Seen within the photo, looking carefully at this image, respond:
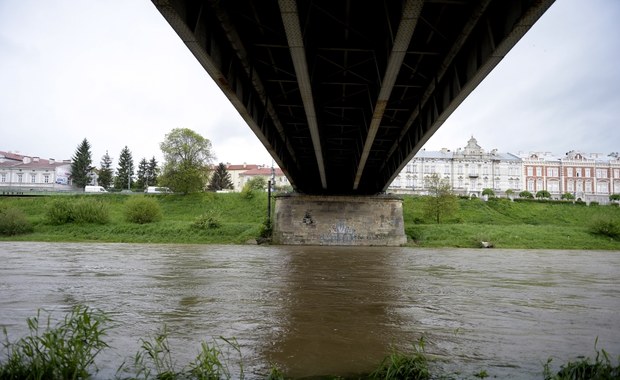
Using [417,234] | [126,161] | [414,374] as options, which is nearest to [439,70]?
[414,374]

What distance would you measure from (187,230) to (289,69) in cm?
2553

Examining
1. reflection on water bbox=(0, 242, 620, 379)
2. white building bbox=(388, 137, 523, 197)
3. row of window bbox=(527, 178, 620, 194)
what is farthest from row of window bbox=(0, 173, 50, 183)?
row of window bbox=(527, 178, 620, 194)

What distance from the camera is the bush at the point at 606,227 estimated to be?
34750 millimetres

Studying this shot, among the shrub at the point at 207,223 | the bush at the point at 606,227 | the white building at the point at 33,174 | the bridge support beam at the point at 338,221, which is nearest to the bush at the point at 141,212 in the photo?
the shrub at the point at 207,223

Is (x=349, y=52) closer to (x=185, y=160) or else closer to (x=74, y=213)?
(x=74, y=213)

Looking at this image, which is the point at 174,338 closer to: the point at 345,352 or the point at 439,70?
the point at 345,352

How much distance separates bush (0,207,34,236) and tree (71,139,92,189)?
4769 centimetres

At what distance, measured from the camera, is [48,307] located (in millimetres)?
7676

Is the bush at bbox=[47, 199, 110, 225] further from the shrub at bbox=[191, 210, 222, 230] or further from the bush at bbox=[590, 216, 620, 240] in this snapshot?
the bush at bbox=[590, 216, 620, 240]

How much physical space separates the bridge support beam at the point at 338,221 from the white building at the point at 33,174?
66447 millimetres

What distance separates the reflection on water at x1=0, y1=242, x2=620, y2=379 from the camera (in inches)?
204

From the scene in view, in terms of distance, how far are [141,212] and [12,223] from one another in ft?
30.8

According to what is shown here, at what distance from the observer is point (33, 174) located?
84.8 m

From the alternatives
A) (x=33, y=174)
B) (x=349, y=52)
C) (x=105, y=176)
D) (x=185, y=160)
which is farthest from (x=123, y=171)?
(x=349, y=52)
